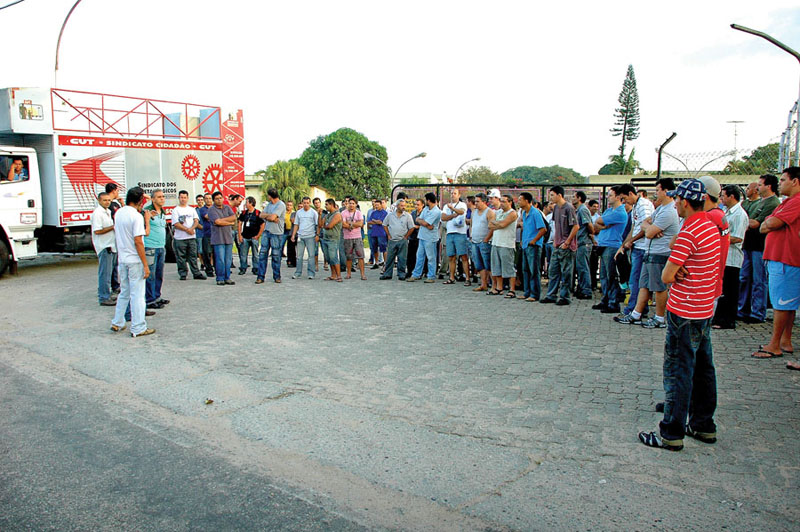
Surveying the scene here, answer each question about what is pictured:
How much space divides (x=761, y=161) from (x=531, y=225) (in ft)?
18.3

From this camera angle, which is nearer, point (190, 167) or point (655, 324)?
point (655, 324)

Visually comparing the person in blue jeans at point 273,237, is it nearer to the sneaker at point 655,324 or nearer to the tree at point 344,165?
the sneaker at point 655,324

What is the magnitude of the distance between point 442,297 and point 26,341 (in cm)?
656

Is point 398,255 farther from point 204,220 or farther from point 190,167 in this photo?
point 190,167

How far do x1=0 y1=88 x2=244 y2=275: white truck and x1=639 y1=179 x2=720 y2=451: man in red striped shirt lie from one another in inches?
542

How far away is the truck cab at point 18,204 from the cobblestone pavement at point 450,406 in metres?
4.65

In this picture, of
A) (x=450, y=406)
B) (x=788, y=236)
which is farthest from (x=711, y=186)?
(x=450, y=406)

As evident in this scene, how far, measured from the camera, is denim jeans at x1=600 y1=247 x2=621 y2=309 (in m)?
9.49

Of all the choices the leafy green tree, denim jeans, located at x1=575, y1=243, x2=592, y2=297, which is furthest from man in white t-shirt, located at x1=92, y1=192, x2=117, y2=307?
the leafy green tree

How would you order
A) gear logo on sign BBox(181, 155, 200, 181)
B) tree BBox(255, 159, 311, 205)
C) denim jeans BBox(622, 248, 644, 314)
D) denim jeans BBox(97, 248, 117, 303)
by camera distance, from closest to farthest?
denim jeans BBox(622, 248, 644, 314), denim jeans BBox(97, 248, 117, 303), gear logo on sign BBox(181, 155, 200, 181), tree BBox(255, 159, 311, 205)

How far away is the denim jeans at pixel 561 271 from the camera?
33.7 feet

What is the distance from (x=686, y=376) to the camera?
14.0 ft

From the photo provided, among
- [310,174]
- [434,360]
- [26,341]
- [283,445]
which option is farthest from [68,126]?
[310,174]

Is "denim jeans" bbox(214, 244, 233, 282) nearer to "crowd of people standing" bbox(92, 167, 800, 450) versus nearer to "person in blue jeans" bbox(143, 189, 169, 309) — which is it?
"crowd of people standing" bbox(92, 167, 800, 450)
